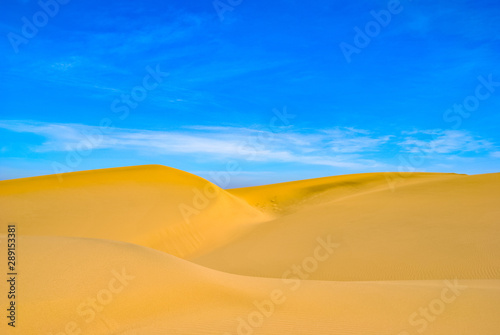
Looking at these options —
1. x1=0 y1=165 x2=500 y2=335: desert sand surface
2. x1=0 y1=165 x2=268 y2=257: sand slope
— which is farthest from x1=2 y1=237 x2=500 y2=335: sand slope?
x1=0 y1=165 x2=268 y2=257: sand slope

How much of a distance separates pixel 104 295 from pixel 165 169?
70.8 ft

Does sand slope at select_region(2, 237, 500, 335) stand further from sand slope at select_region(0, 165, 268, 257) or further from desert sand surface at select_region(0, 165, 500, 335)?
sand slope at select_region(0, 165, 268, 257)

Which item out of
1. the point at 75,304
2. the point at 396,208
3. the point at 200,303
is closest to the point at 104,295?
the point at 75,304

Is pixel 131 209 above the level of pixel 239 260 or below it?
above

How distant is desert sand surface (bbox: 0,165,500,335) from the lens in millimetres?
5957

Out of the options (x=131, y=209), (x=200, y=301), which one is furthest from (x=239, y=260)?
(x=131, y=209)

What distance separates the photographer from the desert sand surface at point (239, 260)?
19.5ft

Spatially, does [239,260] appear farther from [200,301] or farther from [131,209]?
[131,209]

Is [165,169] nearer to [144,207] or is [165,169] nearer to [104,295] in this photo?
[144,207]

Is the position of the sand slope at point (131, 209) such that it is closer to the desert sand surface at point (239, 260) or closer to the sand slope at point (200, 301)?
the desert sand surface at point (239, 260)

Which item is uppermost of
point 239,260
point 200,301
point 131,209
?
point 131,209

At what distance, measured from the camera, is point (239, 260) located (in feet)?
45.4

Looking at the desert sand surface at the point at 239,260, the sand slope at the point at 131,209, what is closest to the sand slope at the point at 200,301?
the desert sand surface at the point at 239,260

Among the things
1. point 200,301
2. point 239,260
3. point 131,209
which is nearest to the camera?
→ point 200,301
